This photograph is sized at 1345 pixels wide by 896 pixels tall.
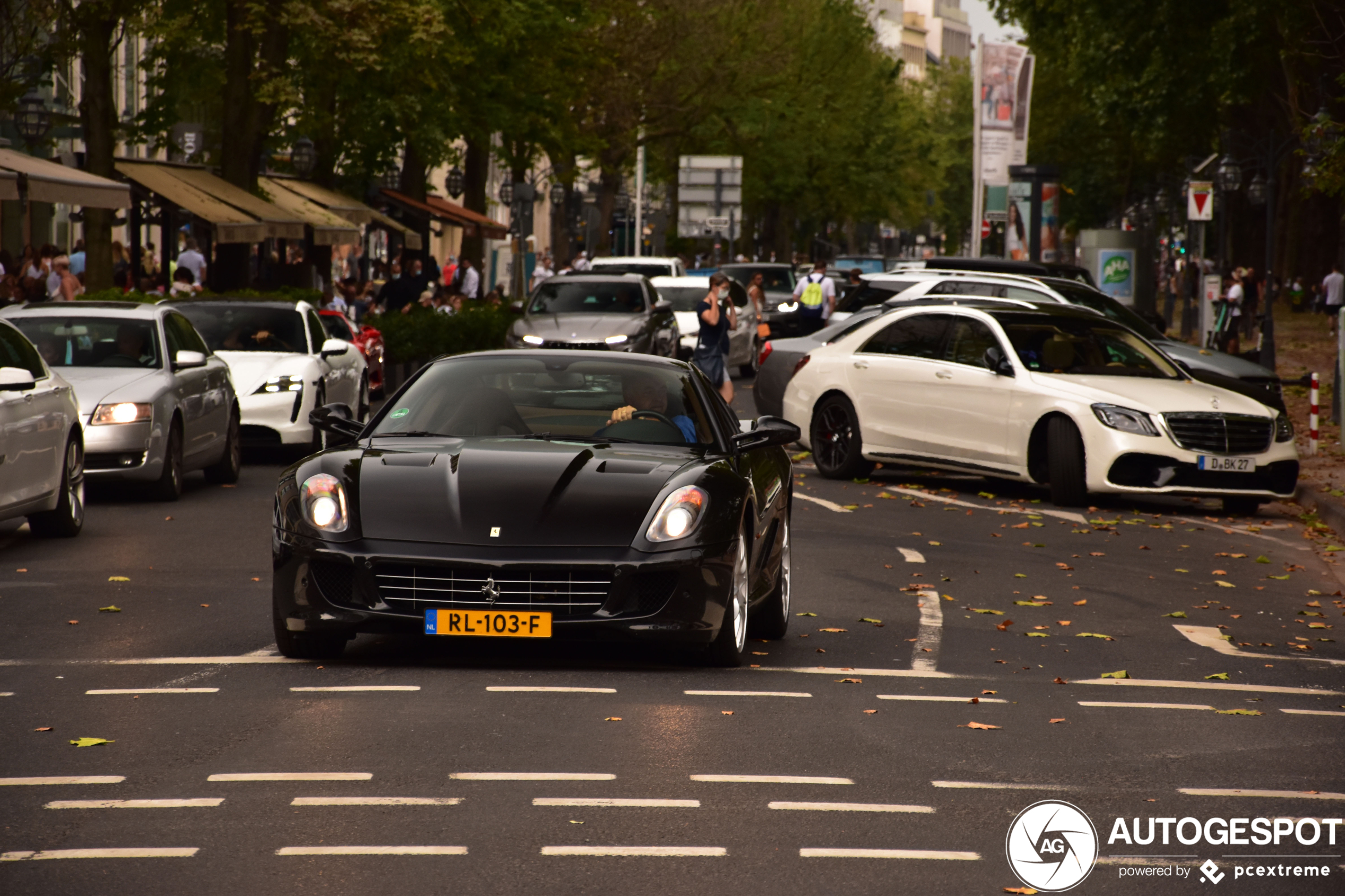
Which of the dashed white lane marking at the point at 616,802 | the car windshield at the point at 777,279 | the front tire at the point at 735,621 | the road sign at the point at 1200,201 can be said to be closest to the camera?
the dashed white lane marking at the point at 616,802

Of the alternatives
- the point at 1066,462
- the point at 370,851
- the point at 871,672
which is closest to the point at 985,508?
the point at 1066,462

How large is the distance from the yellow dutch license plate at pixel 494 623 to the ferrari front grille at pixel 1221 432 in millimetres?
9548

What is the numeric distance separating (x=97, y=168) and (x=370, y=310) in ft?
21.4

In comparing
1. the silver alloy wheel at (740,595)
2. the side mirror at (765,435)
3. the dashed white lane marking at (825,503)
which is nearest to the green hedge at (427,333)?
the dashed white lane marking at (825,503)

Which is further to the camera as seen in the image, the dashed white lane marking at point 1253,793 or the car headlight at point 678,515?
the car headlight at point 678,515

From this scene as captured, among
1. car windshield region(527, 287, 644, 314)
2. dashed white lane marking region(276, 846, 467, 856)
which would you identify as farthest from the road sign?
dashed white lane marking region(276, 846, 467, 856)

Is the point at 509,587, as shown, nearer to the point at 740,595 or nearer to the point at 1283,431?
the point at 740,595

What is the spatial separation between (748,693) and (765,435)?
1731 mm

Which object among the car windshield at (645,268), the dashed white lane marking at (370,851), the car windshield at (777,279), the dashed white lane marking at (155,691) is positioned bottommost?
the dashed white lane marking at (155,691)

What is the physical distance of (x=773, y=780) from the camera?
21.9 feet

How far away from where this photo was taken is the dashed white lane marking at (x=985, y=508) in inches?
654

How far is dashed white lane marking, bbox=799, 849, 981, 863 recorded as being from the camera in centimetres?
575

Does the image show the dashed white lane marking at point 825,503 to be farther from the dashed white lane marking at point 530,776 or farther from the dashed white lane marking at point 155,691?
the dashed white lane marking at point 530,776

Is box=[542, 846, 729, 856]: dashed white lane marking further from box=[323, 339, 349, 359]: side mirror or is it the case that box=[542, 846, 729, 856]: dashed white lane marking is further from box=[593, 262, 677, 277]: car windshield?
box=[593, 262, 677, 277]: car windshield
